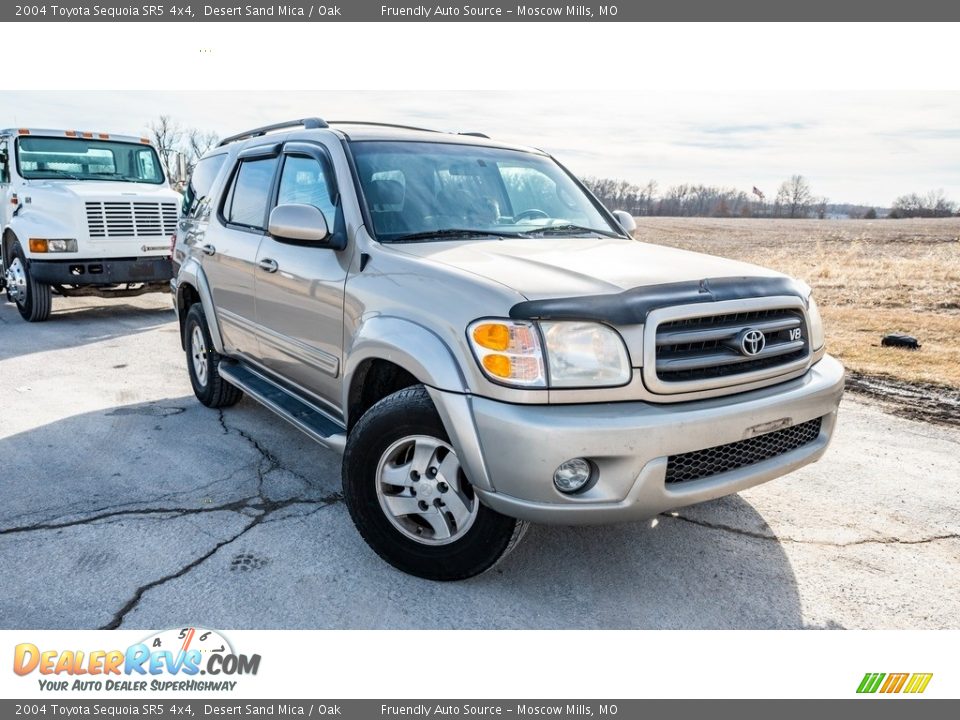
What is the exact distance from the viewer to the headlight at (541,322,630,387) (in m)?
2.72

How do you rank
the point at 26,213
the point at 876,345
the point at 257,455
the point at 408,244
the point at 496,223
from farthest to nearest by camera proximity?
the point at 26,213, the point at 876,345, the point at 257,455, the point at 496,223, the point at 408,244

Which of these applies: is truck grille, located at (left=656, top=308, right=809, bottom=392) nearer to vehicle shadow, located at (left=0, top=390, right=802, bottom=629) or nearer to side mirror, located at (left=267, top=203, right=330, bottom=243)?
vehicle shadow, located at (left=0, top=390, right=802, bottom=629)

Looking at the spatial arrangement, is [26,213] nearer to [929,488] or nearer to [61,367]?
[61,367]

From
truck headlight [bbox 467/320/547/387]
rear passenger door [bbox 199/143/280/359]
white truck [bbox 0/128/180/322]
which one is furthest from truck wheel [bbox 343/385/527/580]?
white truck [bbox 0/128/180/322]

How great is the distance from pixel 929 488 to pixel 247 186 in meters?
4.48

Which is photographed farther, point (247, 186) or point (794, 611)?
point (247, 186)

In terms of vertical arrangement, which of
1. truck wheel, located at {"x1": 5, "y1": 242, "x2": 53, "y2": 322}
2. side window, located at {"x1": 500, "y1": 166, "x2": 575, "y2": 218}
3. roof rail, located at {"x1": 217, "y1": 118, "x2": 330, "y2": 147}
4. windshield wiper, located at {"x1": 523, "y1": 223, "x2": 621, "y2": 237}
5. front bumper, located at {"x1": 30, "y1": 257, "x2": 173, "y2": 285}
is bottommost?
truck wheel, located at {"x1": 5, "y1": 242, "x2": 53, "y2": 322}

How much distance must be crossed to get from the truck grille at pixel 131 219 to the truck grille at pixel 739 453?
320 inches

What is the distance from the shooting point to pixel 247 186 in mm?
4949

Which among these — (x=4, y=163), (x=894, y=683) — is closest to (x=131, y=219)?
(x=4, y=163)

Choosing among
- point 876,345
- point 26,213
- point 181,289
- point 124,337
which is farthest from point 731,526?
point 26,213

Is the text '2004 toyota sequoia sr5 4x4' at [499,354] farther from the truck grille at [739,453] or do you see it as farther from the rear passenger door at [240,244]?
the rear passenger door at [240,244]

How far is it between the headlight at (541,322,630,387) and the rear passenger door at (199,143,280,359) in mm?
2461

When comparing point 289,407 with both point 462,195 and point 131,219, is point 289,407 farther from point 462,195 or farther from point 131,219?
point 131,219
